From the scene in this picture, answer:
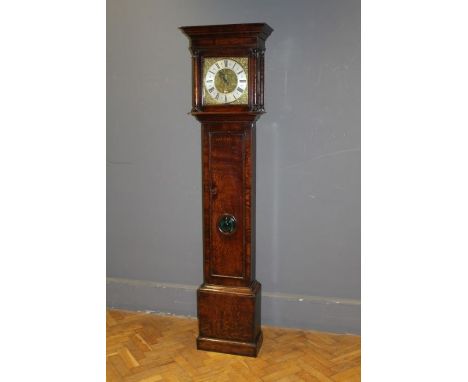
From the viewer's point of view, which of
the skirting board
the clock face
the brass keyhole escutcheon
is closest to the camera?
the clock face

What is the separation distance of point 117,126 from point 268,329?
78.3 inches

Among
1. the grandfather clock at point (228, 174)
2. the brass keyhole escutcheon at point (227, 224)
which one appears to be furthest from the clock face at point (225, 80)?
the brass keyhole escutcheon at point (227, 224)

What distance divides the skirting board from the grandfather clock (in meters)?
0.36

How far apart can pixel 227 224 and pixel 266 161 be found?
637 millimetres

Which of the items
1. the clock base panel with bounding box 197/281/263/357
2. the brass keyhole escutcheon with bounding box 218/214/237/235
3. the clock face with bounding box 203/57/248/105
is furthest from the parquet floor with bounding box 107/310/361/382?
the clock face with bounding box 203/57/248/105

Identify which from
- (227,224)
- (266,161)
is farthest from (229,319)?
(266,161)

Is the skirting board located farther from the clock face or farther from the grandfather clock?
the clock face

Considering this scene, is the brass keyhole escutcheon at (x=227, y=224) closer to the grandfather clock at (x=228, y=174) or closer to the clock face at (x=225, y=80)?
the grandfather clock at (x=228, y=174)

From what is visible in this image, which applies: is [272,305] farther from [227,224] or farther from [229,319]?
[227,224]

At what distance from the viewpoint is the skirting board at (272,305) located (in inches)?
126

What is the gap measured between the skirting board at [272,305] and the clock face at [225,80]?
1.51 metres

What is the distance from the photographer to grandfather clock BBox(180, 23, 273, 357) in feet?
8.98

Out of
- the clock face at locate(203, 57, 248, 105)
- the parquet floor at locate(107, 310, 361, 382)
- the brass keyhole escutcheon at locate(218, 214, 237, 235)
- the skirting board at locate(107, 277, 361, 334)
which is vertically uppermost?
the clock face at locate(203, 57, 248, 105)
